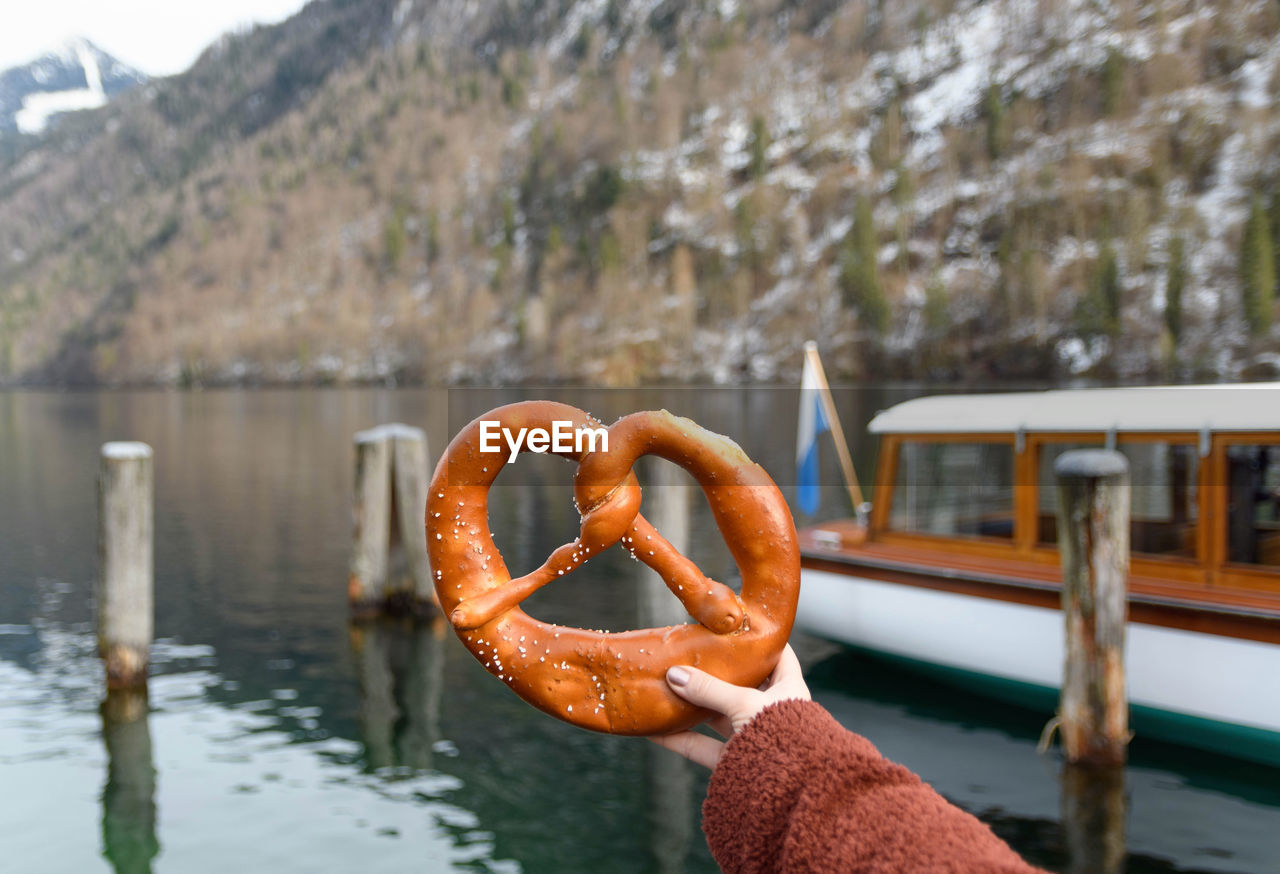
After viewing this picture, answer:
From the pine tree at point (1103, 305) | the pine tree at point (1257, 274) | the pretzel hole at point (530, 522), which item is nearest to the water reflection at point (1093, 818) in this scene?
the pretzel hole at point (530, 522)

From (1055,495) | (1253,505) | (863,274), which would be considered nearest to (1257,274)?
(863,274)

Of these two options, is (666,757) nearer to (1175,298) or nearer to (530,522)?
(530,522)

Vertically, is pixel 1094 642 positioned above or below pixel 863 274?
below

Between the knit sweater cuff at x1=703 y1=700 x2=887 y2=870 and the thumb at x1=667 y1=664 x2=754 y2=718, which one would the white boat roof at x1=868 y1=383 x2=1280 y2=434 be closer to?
the thumb at x1=667 y1=664 x2=754 y2=718

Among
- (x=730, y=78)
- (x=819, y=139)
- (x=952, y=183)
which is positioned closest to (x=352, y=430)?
(x=952, y=183)

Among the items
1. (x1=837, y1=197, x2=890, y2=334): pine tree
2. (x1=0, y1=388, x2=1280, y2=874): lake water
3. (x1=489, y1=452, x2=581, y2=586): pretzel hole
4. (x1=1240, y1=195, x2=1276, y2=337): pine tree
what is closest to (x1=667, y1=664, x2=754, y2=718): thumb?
(x1=0, y1=388, x2=1280, y2=874): lake water

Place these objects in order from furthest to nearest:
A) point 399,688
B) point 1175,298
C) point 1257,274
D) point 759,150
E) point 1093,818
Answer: point 759,150, point 1175,298, point 1257,274, point 399,688, point 1093,818

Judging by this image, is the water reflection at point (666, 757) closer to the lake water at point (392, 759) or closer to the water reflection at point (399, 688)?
the lake water at point (392, 759)

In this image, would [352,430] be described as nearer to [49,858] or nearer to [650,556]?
[49,858]
